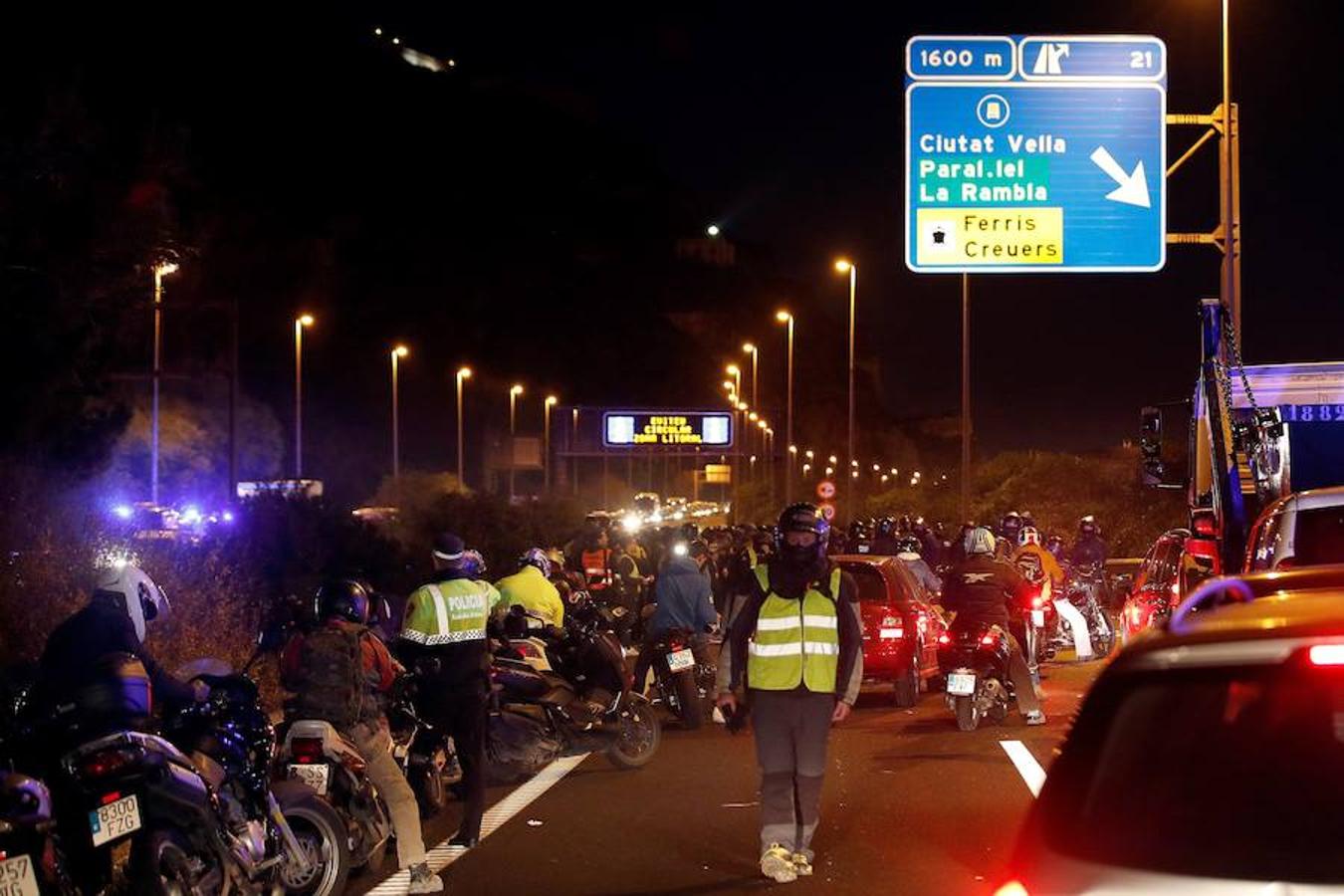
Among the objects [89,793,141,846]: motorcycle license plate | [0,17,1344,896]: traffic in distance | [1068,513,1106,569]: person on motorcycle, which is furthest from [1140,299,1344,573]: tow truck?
[1068,513,1106,569]: person on motorcycle

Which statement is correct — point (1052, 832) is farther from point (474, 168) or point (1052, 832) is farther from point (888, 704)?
point (474, 168)

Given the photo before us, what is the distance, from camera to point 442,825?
11.6 metres

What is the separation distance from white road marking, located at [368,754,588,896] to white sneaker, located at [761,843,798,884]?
1.81 m

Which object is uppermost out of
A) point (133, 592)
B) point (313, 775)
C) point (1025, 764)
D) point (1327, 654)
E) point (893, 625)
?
point (1327, 654)

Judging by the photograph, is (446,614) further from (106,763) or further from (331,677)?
(106,763)

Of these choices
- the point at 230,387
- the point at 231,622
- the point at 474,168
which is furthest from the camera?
the point at 474,168

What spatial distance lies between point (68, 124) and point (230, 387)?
25500mm

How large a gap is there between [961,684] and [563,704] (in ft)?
13.1

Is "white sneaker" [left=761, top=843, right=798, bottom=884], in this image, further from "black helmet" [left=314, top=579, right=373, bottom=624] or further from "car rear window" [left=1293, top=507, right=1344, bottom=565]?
"car rear window" [left=1293, top=507, right=1344, bottom=565]

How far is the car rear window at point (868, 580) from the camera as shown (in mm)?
18375

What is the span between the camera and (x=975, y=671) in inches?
621

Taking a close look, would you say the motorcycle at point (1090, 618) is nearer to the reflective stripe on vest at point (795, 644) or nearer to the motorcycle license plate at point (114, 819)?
the reflective stripe on vest at point (795, 644)

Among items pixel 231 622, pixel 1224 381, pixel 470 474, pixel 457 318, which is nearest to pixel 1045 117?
pixel 1224 381

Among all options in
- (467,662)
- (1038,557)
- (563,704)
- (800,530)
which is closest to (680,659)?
(563,704)
